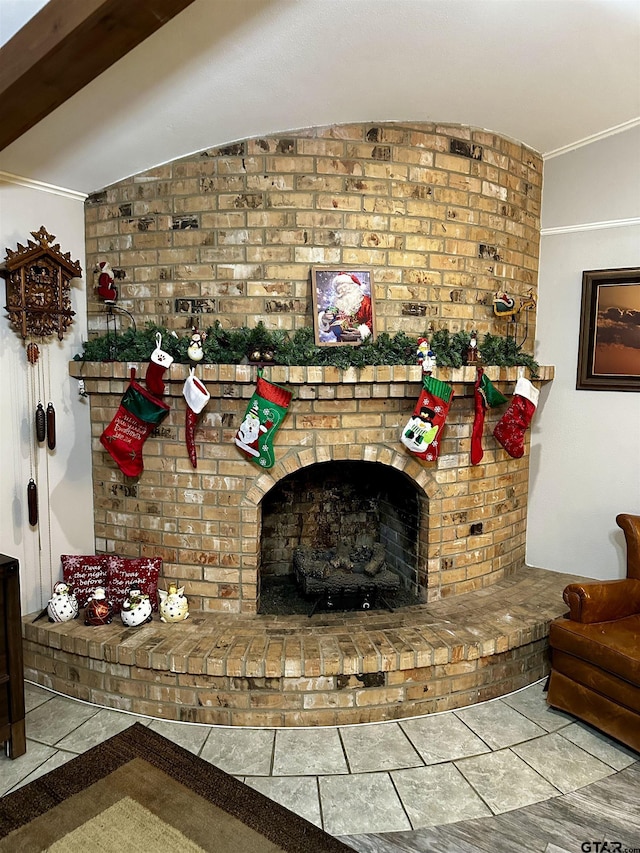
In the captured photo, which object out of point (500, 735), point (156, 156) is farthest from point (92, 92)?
Answer: point (500, 735)

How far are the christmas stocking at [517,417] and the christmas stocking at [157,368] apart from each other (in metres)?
1.98

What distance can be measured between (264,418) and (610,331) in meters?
2.28

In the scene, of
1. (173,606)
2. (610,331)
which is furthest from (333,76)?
(173,606)

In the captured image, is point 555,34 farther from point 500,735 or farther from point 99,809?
point 99,809

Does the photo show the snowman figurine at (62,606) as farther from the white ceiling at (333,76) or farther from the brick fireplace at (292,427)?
the white ceiling at (333,76)

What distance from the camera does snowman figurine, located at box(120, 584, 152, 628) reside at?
111 inches

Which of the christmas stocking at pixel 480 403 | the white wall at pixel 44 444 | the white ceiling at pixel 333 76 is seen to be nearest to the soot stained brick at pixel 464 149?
the white ceiling at pixel 333 76

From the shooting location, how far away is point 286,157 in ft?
9.34

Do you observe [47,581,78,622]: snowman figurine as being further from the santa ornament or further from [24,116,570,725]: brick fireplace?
the santa ornament

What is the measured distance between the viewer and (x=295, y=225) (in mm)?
2871

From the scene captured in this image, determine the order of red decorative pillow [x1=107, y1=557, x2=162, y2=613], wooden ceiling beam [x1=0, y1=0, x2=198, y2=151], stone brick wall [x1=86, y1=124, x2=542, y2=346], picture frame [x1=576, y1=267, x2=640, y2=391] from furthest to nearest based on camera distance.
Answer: picture frame [x1=576, y1=267, x2=640, y2=391], red decorative pillow [x1=107, y1=557, x2=162, y2=613], stone brick wall [x1=86, y1=124, x2=542, y2=346], wooden ceiling beam [x1=0, y1=0, x2=198, y2=151]

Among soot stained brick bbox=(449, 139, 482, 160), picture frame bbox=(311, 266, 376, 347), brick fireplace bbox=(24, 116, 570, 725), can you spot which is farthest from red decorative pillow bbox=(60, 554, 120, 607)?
soot stained brick bbox=(449, 139, 482, 160)

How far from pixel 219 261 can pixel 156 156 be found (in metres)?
0.65

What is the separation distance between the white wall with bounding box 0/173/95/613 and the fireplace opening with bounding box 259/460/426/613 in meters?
1.20
